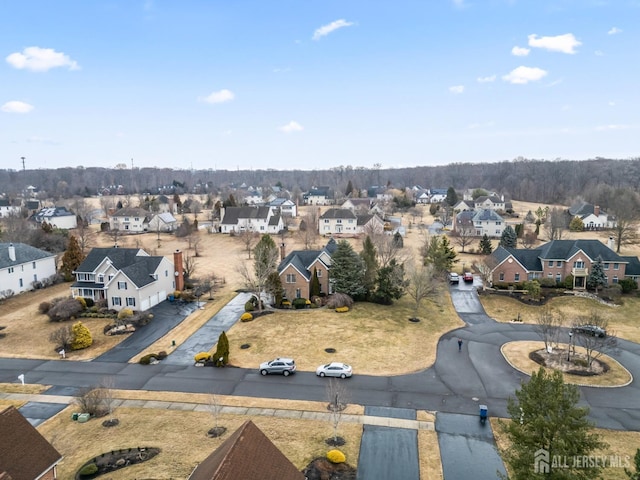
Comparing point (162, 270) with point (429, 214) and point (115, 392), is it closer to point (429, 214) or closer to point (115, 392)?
point (115, 392)

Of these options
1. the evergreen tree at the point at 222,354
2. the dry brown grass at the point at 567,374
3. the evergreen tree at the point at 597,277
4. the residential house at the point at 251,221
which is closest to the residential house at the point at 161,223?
the residential house at the point at 251,221

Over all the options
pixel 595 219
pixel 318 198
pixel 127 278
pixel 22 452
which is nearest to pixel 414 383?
pixel 22 452

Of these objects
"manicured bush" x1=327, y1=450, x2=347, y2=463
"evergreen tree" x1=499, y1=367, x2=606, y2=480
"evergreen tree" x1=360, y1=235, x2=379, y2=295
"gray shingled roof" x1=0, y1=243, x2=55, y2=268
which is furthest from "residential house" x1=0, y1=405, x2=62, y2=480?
"gray shingled roof" x1=0, y1=243, x2=55, y2=268

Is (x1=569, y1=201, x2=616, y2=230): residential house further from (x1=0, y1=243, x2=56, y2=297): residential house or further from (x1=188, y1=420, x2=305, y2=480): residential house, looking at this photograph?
(x1=0, y1=243, x2=56, y2=297): residential house

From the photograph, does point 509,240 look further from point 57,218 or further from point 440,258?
point 57,218

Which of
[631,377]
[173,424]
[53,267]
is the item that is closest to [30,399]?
[173,424]
